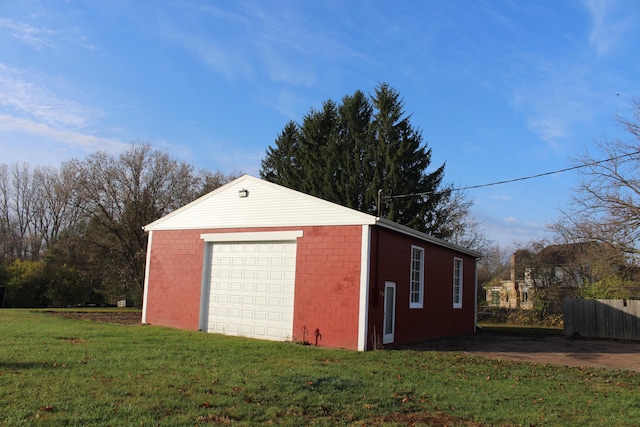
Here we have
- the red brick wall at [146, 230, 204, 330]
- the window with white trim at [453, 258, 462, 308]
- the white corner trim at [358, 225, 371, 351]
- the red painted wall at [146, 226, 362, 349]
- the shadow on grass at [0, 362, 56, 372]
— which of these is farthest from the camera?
the window with white trim at [453, 258, 462, 308]

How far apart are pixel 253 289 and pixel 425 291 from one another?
528 centimetres

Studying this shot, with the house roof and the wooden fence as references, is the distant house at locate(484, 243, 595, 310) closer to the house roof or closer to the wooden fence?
the wooden fence

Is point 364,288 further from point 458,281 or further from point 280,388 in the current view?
point 458,281

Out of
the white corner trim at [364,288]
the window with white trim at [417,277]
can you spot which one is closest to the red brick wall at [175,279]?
the white corner trim at [364,288]

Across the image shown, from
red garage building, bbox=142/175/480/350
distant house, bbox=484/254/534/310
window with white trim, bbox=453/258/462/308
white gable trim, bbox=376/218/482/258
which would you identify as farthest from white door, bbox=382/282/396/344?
distant house, bbox=484/254/534/310

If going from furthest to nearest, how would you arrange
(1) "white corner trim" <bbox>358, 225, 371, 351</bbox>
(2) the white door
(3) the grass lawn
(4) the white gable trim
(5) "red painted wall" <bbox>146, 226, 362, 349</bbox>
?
(2) the white door < (4) the white gable trim < (5) "red painted wall" <bbox>146, 226, 362, 349</bbox> < (1) "white corner trim" <bbox>358, 225, 371, 351</bbox> < (3) the grass lawn

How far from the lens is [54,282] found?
27.9 meters

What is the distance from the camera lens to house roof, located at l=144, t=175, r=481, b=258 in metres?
12.7

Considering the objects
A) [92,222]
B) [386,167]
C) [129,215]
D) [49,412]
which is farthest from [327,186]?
[49,412]

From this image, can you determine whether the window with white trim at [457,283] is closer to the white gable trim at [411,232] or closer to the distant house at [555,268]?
the white gable trim at [411,232]

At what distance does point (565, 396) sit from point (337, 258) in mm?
6306

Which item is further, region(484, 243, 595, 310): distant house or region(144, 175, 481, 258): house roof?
region(484, 243, 595, 310): distant house

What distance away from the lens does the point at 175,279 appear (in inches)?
619

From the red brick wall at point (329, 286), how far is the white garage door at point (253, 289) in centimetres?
40
